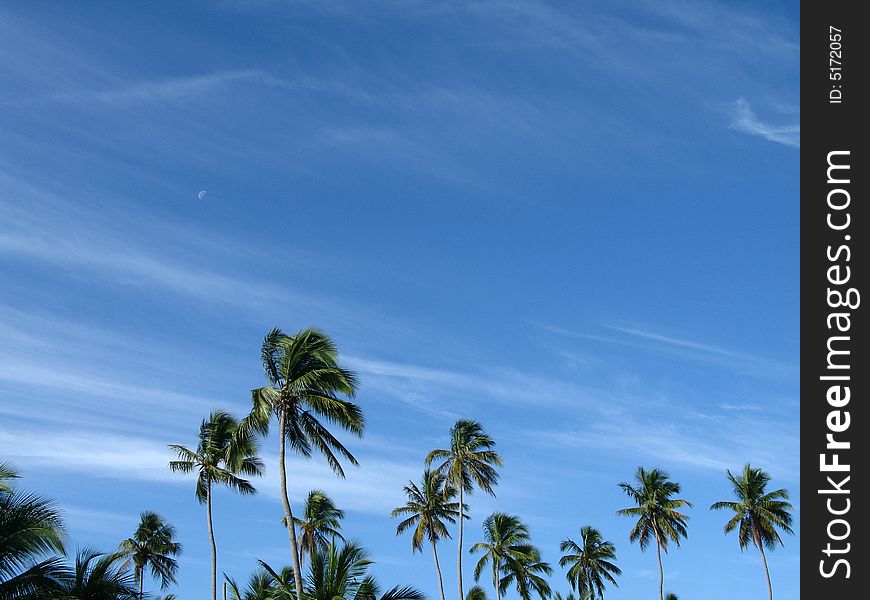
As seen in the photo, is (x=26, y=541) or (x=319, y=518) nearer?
(x=26, y=541)

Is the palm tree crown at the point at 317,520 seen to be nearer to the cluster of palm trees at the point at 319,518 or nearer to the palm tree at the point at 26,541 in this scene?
the cluster of palm trees at the point at 319,518

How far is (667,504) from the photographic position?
278ft

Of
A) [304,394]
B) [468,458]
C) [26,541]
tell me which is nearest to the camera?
[26,541]

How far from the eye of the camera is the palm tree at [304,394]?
39594mm

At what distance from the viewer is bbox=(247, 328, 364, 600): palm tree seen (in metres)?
39.6

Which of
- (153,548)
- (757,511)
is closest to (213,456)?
(153,548)

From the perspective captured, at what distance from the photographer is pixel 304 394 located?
39781 mm

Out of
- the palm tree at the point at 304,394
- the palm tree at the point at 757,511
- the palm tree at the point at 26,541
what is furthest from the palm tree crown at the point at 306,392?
the palm tree at the point at 757,511

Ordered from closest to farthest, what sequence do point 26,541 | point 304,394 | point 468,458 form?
point 26,541, point 304,394, point 468,458

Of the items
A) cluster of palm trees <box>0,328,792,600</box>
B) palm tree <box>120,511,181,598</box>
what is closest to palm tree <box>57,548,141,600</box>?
cluster of palm trees <box>0,328,792,600</box>

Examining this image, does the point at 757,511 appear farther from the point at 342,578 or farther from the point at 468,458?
the point at 342,578

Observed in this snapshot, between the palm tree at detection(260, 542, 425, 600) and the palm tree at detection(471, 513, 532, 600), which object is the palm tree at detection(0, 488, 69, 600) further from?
the palm tree at detection(471, 513, 532, 600)
